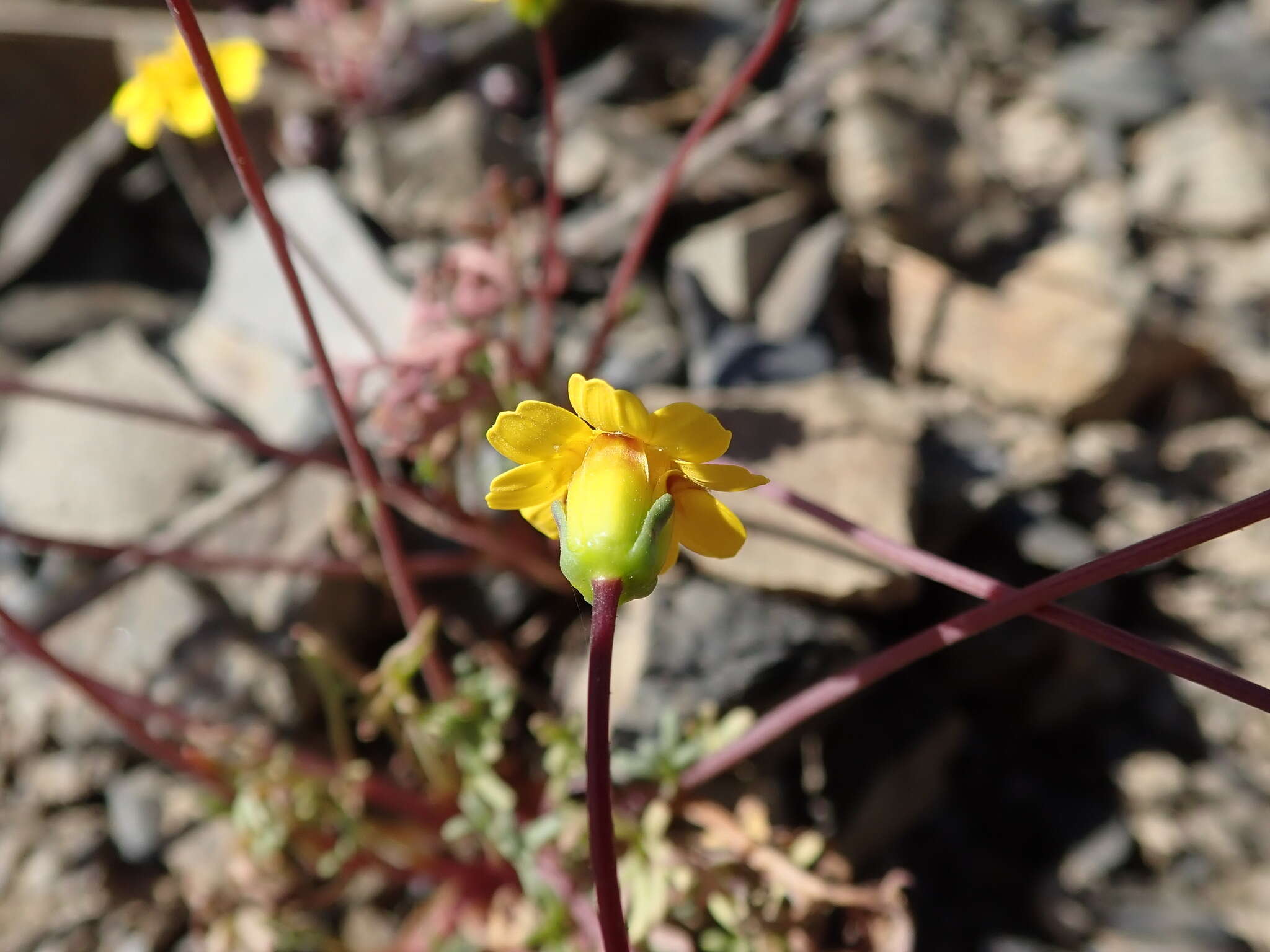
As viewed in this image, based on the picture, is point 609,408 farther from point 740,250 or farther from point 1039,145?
point 1039,145

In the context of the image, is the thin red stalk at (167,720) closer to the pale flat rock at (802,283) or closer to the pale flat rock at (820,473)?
the pale flat rock at (820,473)

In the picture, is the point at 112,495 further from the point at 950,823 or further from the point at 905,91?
the point at 905,91

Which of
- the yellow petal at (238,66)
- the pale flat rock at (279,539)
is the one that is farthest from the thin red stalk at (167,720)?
the yellow petal at (238,66)

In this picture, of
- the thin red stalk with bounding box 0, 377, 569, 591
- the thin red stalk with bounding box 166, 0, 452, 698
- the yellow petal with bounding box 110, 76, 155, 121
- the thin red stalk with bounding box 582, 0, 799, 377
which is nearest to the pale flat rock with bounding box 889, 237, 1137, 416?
the thin red stalk with bounding box 582, 0, 799, 377

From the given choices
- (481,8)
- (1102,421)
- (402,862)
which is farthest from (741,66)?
(402,862)

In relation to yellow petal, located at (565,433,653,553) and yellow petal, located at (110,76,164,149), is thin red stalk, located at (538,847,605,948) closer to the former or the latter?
yellow petal, located at (565,433,653,553)

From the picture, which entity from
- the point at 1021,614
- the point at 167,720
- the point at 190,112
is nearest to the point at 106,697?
the point at 167,720

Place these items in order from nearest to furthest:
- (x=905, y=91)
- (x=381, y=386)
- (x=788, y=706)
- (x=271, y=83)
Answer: (x=788, y=706)
(x=381, y=386)
(x=905, y=91)
(x=271, y=83)
